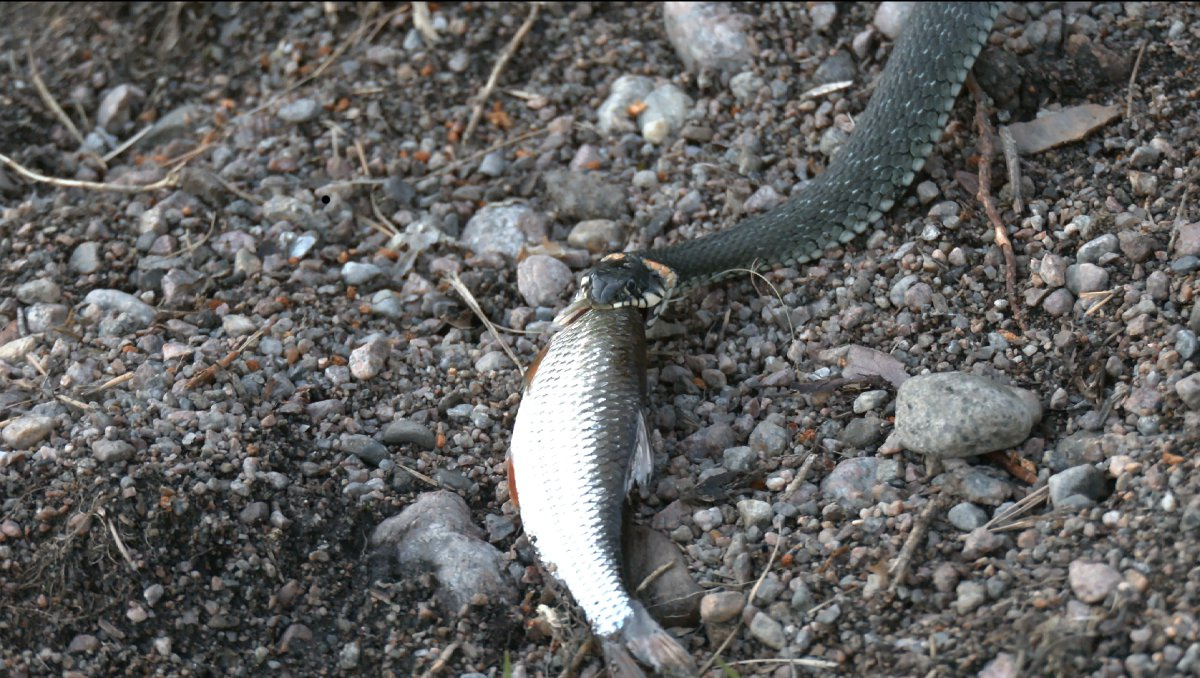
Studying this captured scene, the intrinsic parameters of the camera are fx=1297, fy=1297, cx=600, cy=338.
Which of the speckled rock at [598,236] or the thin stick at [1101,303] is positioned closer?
the thin stick at [1101,303]

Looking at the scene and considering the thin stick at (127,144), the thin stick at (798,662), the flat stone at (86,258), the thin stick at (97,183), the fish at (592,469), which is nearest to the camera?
the thin stick at (798,662)

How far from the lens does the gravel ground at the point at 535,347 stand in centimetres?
382

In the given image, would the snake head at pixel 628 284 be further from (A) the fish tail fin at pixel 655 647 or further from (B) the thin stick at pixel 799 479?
(A) the fish tail fin at pixel 655 647

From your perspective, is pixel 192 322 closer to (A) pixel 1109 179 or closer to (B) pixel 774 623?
(B) pixel 774 623

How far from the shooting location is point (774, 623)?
3.75m

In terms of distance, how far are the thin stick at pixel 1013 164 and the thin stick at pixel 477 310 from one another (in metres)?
1.94

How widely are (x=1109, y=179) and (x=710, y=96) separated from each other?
5.74 ft

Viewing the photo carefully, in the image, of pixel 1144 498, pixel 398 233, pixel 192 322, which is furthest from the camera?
pixel 398 233

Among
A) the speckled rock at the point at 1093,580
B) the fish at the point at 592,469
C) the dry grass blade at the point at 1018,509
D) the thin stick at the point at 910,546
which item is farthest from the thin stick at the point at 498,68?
the speckled rock at the point at 1093,580

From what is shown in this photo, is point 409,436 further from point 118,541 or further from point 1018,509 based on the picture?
point 1018,509

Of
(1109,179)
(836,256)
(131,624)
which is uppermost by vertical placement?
(1109,179)

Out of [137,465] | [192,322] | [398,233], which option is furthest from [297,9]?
[137,465]

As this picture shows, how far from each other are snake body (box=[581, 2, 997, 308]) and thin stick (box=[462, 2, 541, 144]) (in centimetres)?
138

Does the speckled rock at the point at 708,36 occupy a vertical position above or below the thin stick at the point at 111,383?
above
